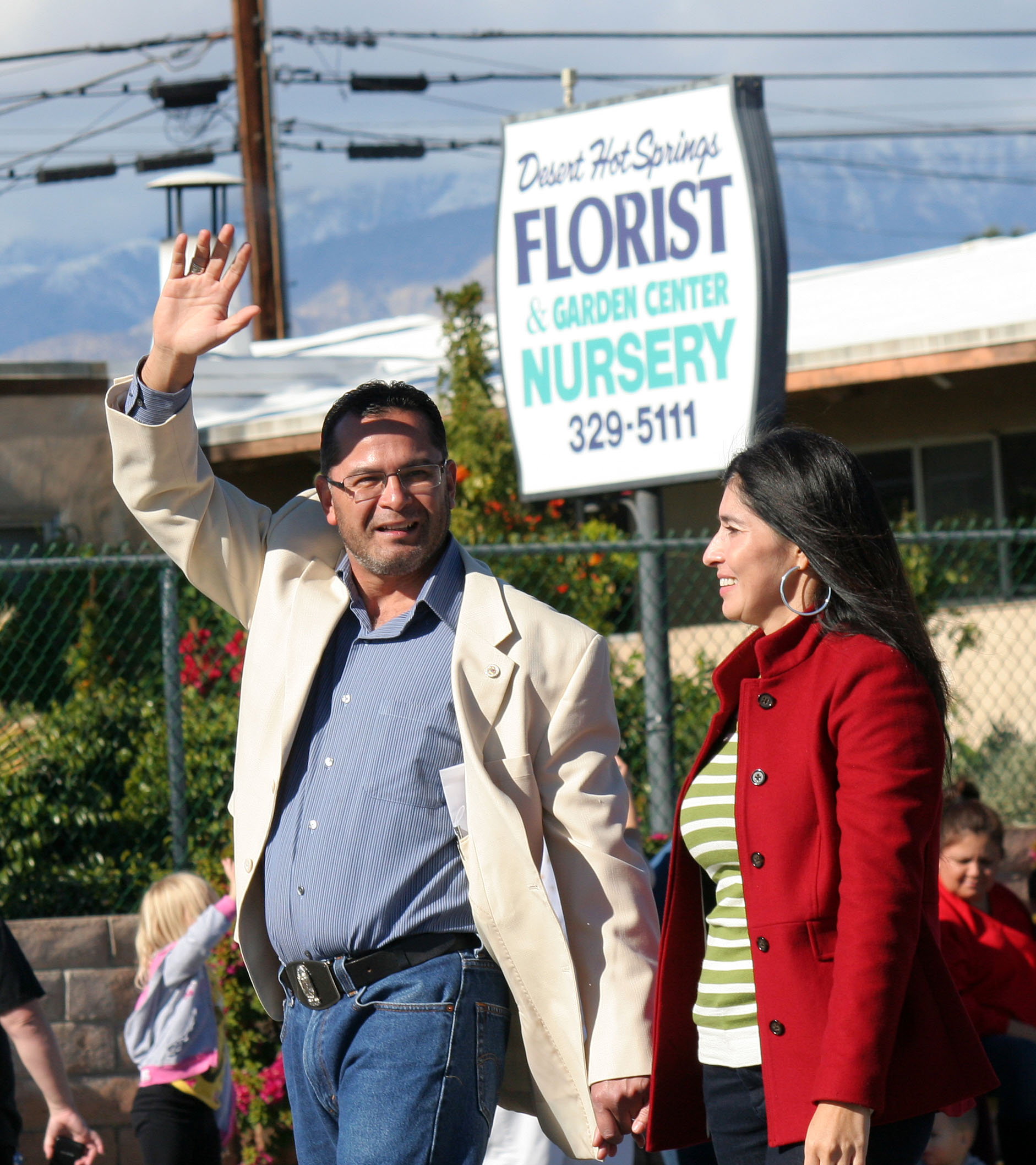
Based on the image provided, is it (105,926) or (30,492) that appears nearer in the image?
(105,926)

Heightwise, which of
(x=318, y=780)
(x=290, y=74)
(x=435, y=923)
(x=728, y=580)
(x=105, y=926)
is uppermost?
(x=290, y=74)

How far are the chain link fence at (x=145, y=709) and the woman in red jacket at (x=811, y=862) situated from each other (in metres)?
3.40

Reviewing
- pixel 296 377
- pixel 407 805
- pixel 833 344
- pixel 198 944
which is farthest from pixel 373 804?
pixel 296 377

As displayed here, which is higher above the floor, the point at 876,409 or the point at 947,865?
the point at 876,409

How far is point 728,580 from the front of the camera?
119 inches

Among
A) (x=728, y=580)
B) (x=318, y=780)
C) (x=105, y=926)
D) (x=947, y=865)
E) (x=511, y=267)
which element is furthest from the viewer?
(x=511, y=267)

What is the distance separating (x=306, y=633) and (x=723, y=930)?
1.12m

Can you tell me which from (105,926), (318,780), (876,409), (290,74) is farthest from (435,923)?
(290,74)

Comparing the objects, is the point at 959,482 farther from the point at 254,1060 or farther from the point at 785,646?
the point at 785,646

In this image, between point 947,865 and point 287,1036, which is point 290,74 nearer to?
point 947,865

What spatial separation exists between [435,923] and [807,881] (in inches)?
32.0

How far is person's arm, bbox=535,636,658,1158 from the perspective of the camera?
3.14 meters

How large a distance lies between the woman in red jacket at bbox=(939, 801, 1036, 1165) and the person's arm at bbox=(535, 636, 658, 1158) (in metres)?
2.60

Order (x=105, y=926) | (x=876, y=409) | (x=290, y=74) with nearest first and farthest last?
(x=105, y=926)
(x=876, y=409)
(x=290, y=74)
